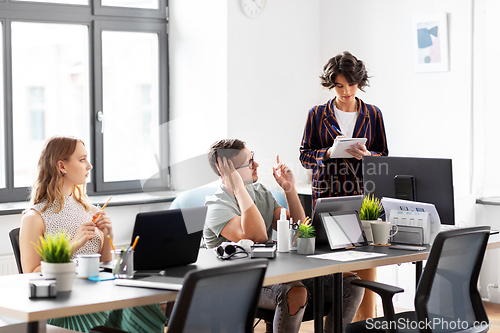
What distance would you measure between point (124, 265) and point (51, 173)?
66cm

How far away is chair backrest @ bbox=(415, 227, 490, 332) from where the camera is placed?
2.26 meters

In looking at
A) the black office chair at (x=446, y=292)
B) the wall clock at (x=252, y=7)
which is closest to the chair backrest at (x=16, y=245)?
the black office chair at (x=446, y=292)

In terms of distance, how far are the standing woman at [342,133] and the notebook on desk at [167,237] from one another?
1.19 m

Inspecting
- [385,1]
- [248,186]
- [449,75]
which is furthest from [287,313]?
[385,1]

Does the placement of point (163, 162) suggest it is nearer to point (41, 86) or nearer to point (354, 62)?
point (41, 86)

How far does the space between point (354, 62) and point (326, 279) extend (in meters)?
1.15

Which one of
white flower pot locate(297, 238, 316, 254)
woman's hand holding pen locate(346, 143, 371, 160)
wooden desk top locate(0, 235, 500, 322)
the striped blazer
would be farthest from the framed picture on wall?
white flower pot locate(297, 238, 316, 254)

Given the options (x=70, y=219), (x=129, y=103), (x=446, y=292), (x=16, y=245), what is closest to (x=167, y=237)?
(x=70, y=219)

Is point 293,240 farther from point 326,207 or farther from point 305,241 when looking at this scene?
point 326,207

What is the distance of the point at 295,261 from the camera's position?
2480 mm

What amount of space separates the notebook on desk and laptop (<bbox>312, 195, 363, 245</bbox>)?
59 centimetres

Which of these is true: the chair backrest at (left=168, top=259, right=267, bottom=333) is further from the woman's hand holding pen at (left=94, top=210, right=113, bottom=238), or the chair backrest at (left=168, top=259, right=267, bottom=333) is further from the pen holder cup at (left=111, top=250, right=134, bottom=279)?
the woman's hand holding pen at (left=94, top=210, right=113, bottom=238)

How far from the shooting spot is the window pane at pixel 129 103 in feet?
15.2

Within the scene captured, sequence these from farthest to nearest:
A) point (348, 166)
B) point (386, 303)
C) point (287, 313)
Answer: point (348, 166)
point (287, 313)
point (386, 303)
